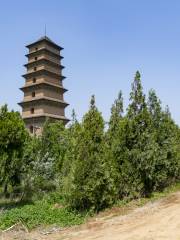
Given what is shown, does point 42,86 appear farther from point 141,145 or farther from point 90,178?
point 90,178

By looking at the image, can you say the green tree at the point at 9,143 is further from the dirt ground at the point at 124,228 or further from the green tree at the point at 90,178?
the dirt ground at the point at 124,228

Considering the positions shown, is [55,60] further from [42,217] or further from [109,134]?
[42,217]

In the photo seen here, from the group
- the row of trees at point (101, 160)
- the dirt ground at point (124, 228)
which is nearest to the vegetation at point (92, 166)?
the row of trees at point (101, 160)

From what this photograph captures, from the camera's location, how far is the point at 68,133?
24203mm

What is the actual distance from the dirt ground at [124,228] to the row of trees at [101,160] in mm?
1301

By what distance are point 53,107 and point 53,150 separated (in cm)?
1284

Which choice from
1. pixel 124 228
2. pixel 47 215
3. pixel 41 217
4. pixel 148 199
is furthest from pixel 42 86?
pixel 124 228

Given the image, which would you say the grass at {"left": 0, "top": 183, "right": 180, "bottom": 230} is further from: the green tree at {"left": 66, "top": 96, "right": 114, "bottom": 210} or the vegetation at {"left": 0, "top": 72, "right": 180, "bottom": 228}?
the green tree at {"left": 66, "top": 96, "right": 114, "bottom": 210}

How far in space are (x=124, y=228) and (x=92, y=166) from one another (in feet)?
A: 10.3

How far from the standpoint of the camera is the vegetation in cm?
1270

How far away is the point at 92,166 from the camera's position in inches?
507

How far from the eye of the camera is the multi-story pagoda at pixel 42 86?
33.6 m

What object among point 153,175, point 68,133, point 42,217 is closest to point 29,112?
point 68,133

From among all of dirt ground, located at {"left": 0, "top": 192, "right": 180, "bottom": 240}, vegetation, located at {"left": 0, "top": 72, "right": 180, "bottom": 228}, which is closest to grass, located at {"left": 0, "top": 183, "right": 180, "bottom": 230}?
vegetation, located at {"left": 0, "top": 72, "right": 180, "bottom": 228}
